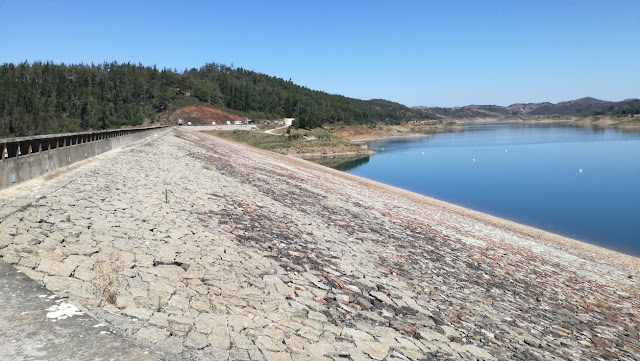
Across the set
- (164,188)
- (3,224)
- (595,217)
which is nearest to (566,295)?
(164,188)

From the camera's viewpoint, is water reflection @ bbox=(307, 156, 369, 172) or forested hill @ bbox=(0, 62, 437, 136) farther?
forested hill @ bbox=(0, 62, 437, 136)

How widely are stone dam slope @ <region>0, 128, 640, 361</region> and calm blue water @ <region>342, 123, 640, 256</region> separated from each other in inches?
705

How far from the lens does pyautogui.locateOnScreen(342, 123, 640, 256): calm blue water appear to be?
30.0m

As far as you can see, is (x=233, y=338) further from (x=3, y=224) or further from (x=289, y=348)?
(x=3, y=224)

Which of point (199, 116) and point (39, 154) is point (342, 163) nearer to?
point (39, 154)

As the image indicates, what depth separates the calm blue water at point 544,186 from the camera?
3000cm

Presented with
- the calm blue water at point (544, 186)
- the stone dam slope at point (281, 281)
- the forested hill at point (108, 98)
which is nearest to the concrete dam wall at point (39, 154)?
the stone dam slope at point (281, 281)

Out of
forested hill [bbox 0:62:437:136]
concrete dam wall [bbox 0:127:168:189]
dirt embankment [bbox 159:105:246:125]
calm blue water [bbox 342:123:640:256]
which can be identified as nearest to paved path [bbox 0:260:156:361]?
concrete dam wall [bbox 0:127:168:189]

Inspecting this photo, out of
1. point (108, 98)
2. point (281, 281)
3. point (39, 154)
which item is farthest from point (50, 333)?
point (108, 98)

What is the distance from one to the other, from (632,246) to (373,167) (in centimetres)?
4155

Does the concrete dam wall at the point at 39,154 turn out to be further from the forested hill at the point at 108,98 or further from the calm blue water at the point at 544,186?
the forested hill at the point at 108,98

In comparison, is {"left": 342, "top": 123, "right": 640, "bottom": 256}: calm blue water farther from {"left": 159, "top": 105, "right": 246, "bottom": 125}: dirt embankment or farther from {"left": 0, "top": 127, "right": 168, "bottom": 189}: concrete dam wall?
{"left": 159, "top": 105, "right": 246, "bottom": 125}: dirt embankment

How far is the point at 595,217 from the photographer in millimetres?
32219

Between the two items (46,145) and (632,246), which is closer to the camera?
(46,145)
